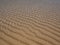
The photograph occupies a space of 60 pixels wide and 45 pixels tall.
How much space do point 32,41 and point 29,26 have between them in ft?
2.74

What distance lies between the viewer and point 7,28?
10.1 feet

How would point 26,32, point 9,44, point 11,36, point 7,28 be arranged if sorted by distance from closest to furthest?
point 9,44 < point 11,36 < point 26,32 < point 7,28

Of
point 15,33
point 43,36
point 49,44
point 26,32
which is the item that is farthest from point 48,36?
point 15,33

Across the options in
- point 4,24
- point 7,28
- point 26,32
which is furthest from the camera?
point 4,24

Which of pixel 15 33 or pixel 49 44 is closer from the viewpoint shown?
pixel 49 44

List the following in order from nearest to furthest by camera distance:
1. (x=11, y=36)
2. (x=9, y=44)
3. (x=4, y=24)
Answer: (x=9, y=44) < (x=11, y=36) < (x=4, y=24)

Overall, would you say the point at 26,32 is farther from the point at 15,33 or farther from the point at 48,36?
the point at 48,36

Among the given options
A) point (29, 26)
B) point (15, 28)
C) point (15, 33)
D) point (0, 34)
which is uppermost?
point (29, 26)

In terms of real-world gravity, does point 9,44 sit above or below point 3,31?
below

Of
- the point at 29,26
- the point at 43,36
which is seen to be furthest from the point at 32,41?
the point at 29,26

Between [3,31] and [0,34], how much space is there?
0.18 m

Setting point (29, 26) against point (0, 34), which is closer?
point (0, 34)

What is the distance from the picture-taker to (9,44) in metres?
2.30

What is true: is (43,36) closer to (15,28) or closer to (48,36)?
(48,36)
